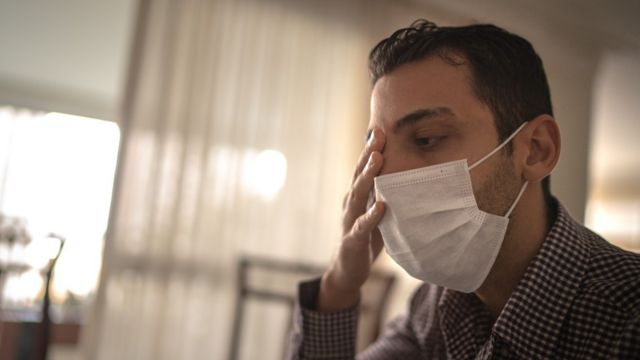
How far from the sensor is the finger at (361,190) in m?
0.67

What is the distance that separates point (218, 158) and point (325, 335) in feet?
5.32

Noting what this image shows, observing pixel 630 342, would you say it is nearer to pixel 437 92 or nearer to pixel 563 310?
pixel 563 310

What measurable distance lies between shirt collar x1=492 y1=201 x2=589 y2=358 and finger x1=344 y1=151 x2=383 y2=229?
22 centimetres

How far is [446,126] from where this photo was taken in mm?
636

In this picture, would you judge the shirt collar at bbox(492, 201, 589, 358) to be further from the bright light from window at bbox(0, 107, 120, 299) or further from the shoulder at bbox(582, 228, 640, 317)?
the bright light from window at bbox(0, 107, 120, 299)

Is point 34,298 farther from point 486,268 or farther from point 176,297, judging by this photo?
point 486,268

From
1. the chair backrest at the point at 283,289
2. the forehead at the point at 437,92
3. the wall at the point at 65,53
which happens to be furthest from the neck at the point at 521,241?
the wall at the point at 65,53

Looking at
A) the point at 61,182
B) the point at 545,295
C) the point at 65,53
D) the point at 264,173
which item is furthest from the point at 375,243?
the point at 61,182

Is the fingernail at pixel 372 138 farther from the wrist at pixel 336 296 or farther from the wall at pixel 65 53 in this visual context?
the wall at pixel 65 53

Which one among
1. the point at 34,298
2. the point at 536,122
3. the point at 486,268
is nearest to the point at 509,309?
the point at 486,268

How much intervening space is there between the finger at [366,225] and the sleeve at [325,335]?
5.1 inches

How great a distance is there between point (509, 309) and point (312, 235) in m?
1.92

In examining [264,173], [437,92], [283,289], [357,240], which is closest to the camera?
[437,92]

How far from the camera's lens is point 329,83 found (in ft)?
8.38
